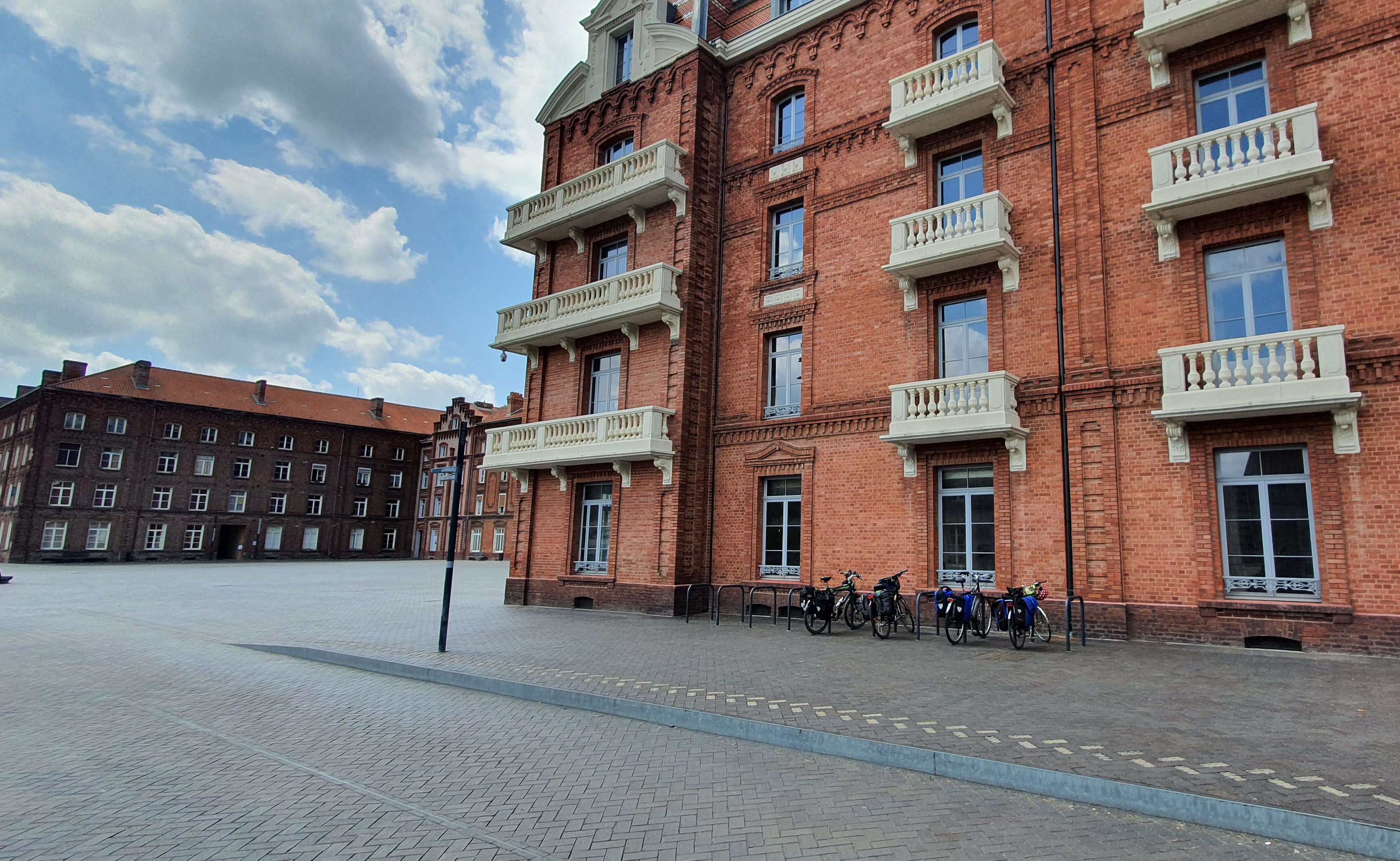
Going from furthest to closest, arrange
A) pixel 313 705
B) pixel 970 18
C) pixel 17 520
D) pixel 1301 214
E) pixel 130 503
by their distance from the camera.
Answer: pixel 130 503 → pixel 17 520 → pixel 970 18 → pixel 1301 214 → pixel 313 705

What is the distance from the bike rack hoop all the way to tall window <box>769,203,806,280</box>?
748 cm

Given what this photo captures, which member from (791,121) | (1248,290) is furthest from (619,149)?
(1248,290)

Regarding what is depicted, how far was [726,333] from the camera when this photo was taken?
1891 centimetres

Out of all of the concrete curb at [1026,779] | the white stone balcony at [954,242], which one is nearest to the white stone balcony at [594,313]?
the white stone balcony at [954,242]

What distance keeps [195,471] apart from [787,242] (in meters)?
54.4

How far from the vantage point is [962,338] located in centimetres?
1514

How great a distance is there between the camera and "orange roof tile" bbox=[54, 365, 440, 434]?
174ft

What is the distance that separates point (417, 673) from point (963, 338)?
11764 mm

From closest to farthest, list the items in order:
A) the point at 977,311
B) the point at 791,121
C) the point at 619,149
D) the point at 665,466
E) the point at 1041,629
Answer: the point at 1041,629 < the point at 977,311 < the point at 665,466 < the point at 791,121 < the point at 619,149

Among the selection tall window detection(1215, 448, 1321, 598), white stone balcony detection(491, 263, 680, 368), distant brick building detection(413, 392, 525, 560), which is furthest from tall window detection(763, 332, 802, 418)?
distant brick building detection(413, 392, 525, 560)

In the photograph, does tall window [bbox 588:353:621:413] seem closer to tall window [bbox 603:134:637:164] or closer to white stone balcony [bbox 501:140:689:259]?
white stone balcony [bbox 501:140:689:259]

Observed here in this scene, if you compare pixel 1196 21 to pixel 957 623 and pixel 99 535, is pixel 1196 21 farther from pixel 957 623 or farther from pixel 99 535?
pixel 99 535

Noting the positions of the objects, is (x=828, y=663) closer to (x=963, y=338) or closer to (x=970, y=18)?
(x=963, y=338)

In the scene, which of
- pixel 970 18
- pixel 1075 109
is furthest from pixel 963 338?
pixel 970 18
